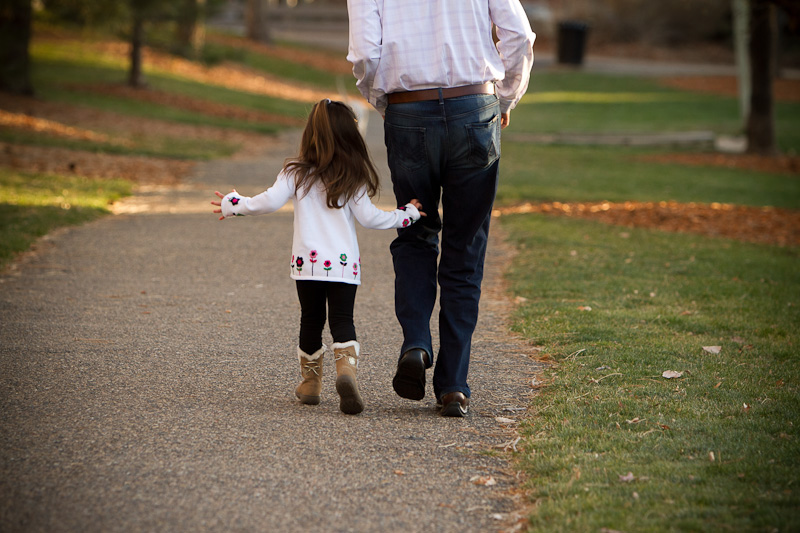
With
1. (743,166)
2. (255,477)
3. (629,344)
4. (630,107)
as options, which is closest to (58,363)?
(255,477)

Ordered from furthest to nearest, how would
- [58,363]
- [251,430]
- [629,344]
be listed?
1. [629,344]
2. [58,363]
3. [251,430]

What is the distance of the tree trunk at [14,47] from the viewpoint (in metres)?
16.5

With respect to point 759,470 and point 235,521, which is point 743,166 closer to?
point 759,470

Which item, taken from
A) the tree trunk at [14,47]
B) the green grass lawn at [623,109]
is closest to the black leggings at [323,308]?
the tree trunk at [14,47]

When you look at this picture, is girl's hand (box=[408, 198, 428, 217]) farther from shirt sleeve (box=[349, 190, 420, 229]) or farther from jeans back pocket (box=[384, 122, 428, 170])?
jeans back pocket (box=[384, 122, 428, 170])

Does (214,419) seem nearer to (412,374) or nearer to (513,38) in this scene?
(412,374)

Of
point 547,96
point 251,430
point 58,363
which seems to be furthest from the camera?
point 547,96

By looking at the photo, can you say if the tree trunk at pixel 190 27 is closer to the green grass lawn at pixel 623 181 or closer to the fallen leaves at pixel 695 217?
the green grass lawn at pixel 623 181

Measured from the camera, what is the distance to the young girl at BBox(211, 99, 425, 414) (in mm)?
3680

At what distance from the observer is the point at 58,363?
14.4 feet

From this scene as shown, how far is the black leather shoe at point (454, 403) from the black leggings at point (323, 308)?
50cm

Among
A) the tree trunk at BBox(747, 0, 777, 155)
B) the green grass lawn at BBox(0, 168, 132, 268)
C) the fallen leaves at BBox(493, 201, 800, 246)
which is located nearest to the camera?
the green grass lawn at BBox(0, 168, 132, 268)

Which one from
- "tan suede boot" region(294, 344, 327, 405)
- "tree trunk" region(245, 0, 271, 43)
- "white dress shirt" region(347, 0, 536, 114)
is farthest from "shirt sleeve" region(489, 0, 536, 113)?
"tree trunk" region(245, 0, 271, 43)

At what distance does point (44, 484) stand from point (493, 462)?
1.67 metres
